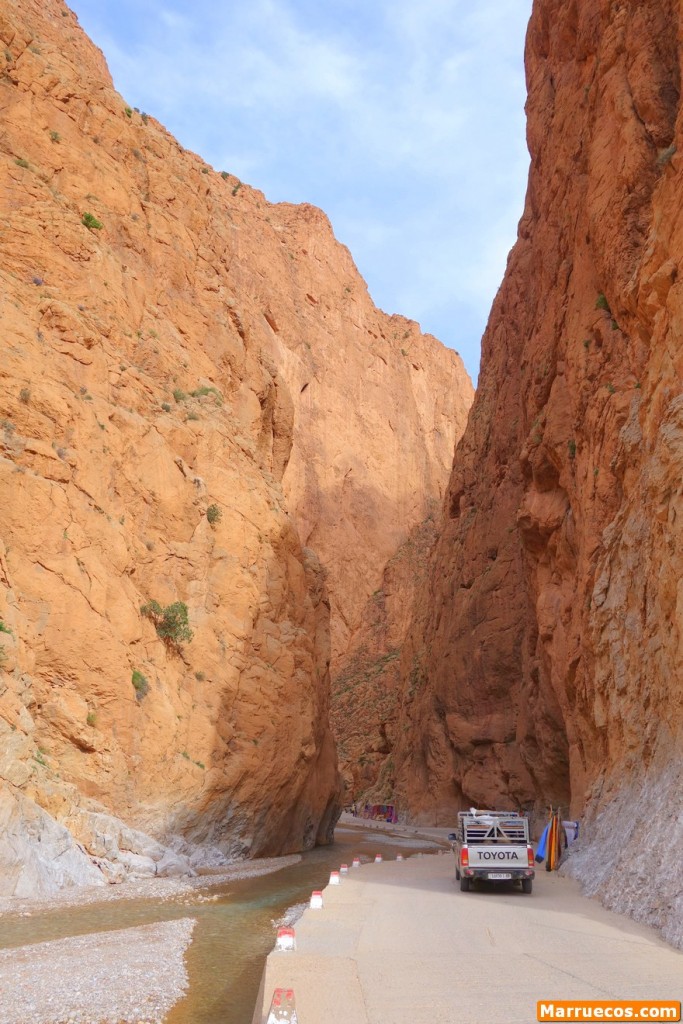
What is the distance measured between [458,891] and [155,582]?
12307mm

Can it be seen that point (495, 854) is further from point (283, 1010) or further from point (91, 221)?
point (91, 221)

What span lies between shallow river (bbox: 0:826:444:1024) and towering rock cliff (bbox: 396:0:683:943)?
5.67 meters

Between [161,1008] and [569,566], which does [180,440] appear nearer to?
[569,566]

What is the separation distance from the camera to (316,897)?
12445mm

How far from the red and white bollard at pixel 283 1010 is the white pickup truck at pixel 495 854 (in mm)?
10607

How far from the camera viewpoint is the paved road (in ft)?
21.8

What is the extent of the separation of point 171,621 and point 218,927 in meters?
10.8

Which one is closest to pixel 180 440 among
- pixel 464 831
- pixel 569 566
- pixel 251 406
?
pixel 251 406

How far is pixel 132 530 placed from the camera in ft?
77.0

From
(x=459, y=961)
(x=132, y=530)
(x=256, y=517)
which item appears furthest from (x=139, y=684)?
(x=459, y=961)

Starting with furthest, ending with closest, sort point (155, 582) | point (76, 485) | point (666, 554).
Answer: point (155, 582)
point (76, 485)
point (666, 554)

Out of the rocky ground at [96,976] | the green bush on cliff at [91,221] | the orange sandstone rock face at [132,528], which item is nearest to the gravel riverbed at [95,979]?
the rocky ground at [96,976]

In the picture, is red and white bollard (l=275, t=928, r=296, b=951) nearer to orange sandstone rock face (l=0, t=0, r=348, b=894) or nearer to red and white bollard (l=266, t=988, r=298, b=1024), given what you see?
red and white bollard (l=266, t=988, r=298, b=1024)

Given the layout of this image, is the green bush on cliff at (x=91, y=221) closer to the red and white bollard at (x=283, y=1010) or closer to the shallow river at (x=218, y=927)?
the shallow river at (x=218, y=927)
